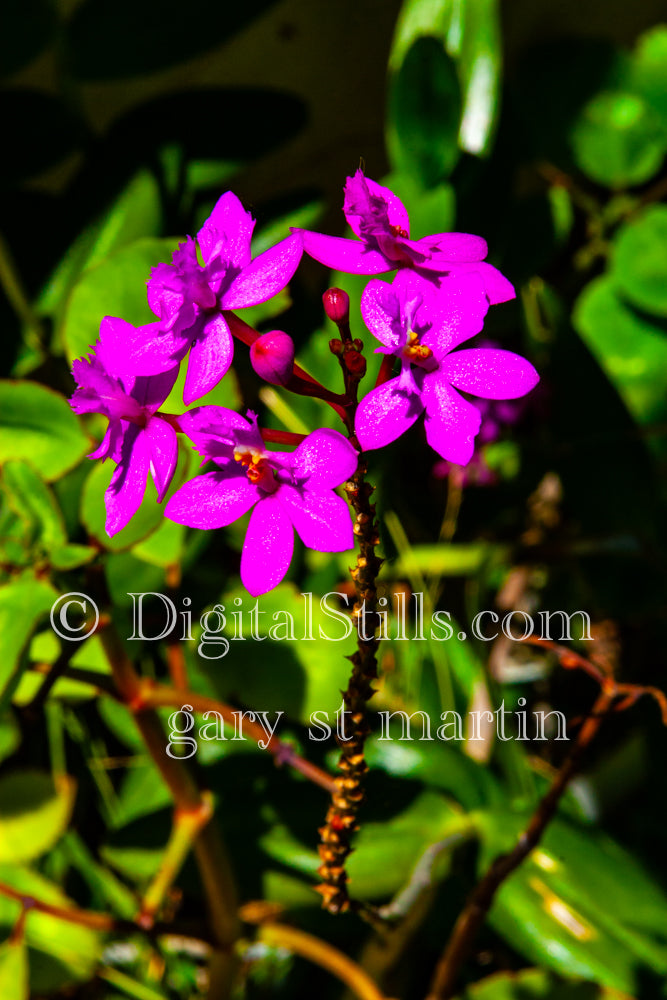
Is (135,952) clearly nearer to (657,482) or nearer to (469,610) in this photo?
(469,610)

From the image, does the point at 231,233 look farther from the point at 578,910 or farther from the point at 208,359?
the point at 578,910

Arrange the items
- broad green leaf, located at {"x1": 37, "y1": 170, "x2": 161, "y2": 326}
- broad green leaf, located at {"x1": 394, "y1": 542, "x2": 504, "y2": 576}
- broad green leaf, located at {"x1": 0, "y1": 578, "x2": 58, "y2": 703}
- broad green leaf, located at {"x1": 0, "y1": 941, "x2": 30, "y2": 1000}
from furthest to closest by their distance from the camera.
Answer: broad green leaf, located at {"x1": 394, "y1": 542, "x2": 504, "y2": 576}
broad green leaf, located at {"x1": 37, "y1": 170, "x2": 161, "y2": 326}
broad green leaf, located at {"x1": 0, "y1": 941, "x2": 30, "y2": 1000}
broad green leaf, located at {"x1": 0, "y1": 578, "x2": 58, "y2": 703}

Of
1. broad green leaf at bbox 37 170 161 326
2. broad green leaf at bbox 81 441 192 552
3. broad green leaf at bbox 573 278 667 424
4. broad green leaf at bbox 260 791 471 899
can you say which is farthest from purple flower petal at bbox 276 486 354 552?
broad green leaf at bbox 573 278 667 424

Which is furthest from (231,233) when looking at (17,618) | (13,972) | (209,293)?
(13,972)

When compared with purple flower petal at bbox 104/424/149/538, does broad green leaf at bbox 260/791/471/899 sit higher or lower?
lower

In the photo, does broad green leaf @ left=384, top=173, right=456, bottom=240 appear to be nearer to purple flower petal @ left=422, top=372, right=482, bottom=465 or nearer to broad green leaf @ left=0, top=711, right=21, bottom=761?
purple flower petal @ left=422, top=372, right=482, bottom=465

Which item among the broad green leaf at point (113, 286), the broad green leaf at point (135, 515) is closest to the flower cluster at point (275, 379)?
the broad green leaf at point (135, 515)
